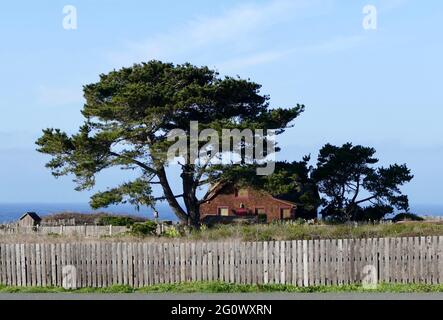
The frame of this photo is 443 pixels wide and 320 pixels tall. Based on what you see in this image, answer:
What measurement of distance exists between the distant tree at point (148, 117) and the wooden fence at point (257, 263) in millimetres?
25988

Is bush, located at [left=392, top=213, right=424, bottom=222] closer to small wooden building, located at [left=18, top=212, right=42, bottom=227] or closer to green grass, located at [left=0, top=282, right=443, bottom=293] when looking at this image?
small wooden building, located at [left=18, top=212, right=42, bottom=227]

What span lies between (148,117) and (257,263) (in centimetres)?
2958

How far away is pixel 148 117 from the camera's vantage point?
47.7m

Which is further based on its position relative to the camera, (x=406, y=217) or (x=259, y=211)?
(x=259, y=211)

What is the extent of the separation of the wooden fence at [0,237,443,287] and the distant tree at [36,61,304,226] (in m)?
26.0

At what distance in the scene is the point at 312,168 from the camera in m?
62.6

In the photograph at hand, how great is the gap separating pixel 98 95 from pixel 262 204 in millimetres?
Answer: 21523

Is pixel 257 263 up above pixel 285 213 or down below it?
above

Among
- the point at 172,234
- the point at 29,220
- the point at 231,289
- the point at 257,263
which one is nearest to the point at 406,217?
the point at 29,220

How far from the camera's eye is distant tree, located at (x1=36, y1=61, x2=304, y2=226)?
47031 millimetres

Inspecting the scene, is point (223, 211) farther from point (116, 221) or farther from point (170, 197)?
point (116, 221)

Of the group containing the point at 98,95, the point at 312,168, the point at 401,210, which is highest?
the point at 98,95
